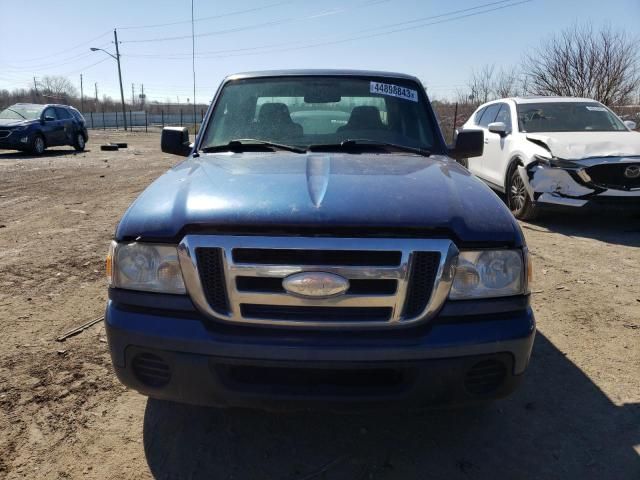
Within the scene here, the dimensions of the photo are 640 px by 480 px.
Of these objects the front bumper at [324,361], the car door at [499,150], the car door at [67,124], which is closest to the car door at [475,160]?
the car door at [499,150]

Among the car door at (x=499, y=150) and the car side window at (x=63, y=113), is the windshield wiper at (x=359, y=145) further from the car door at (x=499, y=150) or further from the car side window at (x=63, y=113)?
the car side window at (x=63, y=113)

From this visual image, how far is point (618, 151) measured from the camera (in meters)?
6.21

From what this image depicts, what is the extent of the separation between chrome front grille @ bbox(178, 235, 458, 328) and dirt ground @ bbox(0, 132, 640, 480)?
715 mm

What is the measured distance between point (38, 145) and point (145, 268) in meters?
15.9

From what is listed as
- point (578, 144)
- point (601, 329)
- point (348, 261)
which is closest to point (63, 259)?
point (348, 261)

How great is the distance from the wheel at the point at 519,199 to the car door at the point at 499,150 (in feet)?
0.81

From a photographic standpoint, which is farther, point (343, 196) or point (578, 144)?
Answer: point (578, 144)

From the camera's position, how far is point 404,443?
7.54ft

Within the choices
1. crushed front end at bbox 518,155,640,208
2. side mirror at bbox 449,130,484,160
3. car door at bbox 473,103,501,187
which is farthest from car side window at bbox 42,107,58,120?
side mirror at bbox 449,130,484,160

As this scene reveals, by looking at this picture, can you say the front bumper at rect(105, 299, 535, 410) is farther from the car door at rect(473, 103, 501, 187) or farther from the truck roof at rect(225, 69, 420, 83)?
the car door at rect(473, 103, 501, 187)

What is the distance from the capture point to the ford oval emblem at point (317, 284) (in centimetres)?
184

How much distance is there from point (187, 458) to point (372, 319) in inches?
41.1

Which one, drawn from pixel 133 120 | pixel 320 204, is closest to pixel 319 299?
pixel 320 204

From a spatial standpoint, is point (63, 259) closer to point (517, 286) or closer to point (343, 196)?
point (343, 196)
